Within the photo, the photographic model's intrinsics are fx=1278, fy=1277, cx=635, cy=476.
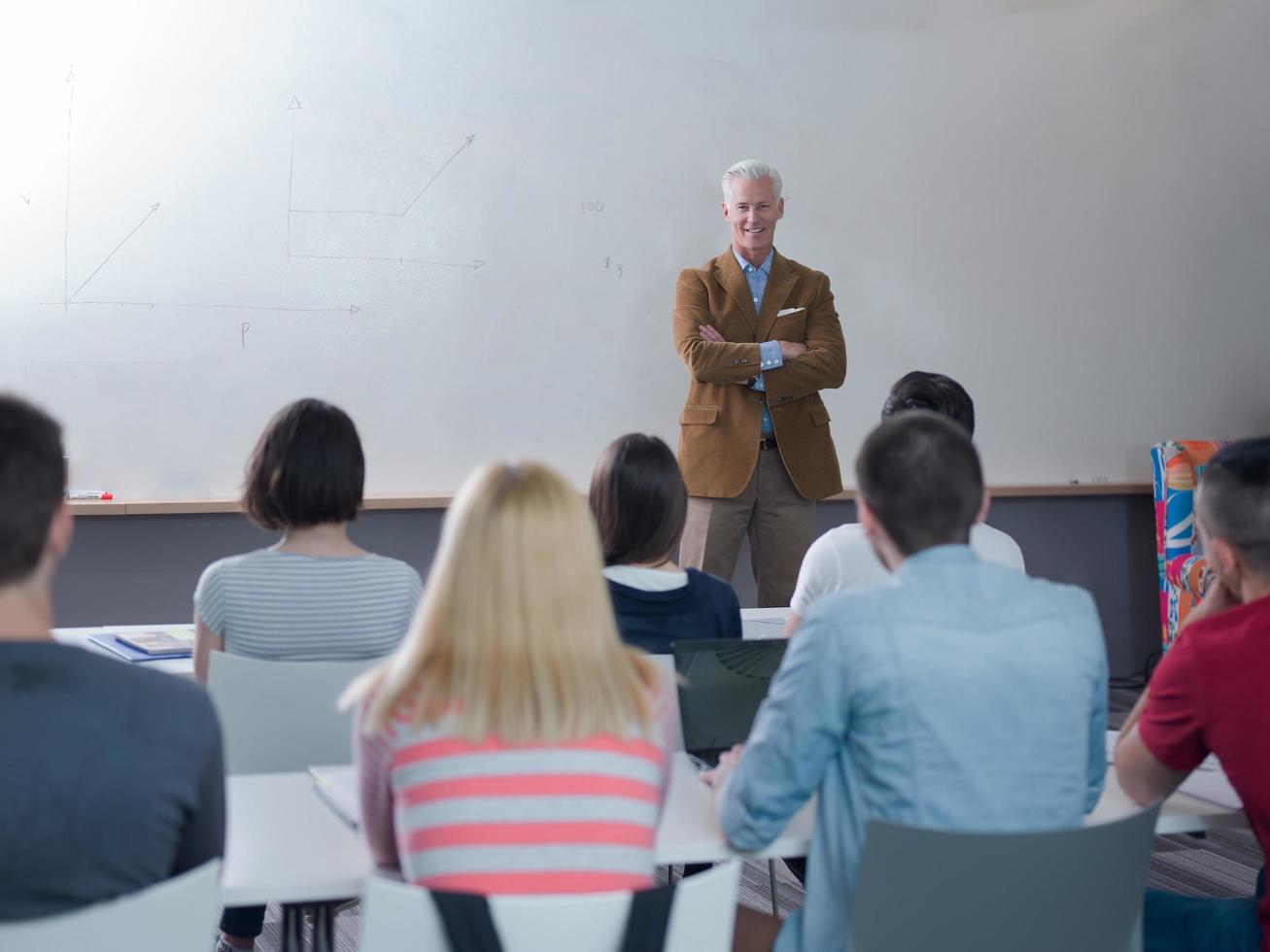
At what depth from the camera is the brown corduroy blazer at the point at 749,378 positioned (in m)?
4.12

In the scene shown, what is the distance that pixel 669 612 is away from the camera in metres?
2.28

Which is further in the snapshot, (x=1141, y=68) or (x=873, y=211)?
(x=1141, y=68)

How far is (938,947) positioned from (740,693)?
60 centimetres

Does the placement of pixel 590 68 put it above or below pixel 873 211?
above

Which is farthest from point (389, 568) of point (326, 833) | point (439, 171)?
point (439, 171)

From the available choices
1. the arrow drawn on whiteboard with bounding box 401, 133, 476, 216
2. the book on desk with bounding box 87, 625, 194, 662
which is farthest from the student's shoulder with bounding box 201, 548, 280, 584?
the arrow drawn on whiteboard with bounding box 401, 133, 476, 216

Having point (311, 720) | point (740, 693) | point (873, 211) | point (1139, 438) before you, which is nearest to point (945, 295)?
point (873, 211)

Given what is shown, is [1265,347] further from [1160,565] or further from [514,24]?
[514,24]

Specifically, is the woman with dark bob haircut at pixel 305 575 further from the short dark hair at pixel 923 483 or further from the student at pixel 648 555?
the short dark hair at pixel 923 483

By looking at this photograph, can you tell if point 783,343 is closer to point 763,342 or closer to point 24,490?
point 763,342

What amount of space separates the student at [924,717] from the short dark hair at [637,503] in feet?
2.57

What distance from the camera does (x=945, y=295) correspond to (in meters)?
5.09

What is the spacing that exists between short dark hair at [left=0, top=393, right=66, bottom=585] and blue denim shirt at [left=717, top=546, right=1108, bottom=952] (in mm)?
811

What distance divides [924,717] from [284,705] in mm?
973
